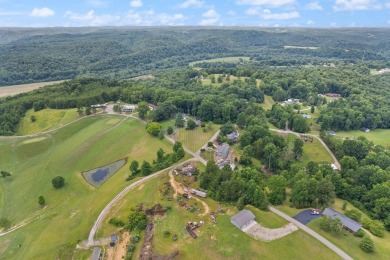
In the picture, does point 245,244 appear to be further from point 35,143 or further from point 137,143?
point 35,143

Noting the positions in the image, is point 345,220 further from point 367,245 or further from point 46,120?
point 46,120

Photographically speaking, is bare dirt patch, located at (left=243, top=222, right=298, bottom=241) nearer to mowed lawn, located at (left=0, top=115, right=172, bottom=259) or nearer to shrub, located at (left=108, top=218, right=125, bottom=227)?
shrub, located at (left=108, top=218, right=125, bottom=227)

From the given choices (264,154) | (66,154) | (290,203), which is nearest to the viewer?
(290,203)

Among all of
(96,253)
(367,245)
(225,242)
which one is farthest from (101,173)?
(367,245)

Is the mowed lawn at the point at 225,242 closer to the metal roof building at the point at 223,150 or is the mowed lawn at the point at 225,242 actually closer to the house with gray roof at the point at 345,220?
the house with gray roof at the point at 345,220

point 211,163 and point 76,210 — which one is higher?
point 211,163

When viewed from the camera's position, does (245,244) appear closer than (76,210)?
Yes

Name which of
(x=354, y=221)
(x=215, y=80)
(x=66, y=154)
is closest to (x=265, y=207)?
(x=354, y=221)
